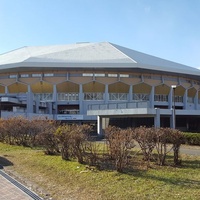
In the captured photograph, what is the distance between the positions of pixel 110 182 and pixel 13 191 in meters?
2.51

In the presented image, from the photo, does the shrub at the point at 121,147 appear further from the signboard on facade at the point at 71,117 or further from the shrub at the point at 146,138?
the signboard on facade at the point at 71,117

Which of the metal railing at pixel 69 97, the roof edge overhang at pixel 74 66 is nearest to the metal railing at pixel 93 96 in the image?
the metal railing at pixel 69 97

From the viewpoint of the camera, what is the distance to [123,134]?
870 cm

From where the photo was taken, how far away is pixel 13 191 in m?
7.20

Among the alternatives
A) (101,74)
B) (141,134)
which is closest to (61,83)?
(101,74)

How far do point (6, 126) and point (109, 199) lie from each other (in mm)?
14024

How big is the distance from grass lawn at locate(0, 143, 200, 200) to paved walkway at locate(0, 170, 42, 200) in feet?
1.00

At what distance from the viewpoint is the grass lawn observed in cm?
641

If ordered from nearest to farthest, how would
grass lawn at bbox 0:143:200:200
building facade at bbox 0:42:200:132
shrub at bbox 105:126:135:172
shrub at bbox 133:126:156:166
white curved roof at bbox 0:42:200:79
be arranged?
grass lawn at bbox 0:143:200:200 < shrub at bbox 105:126:135:172 < shrub at bbox 133:126:156:166 < white curved roof at bbox 0:42:200:79 < building facade at bbox 0:42:200:132

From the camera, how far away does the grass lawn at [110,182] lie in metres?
6.41

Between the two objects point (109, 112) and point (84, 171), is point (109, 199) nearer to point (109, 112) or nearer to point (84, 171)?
point (84, 171)

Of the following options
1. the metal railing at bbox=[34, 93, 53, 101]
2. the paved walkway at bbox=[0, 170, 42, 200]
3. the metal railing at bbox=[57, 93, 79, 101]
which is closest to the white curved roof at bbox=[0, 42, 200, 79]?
the metal railing at bbox=[34, 93, 53, 101]

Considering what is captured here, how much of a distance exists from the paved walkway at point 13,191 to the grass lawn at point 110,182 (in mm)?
304

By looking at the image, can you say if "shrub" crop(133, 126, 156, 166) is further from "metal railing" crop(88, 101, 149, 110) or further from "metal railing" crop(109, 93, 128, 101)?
"metal railing" crop(109, 93, 128, 101)
